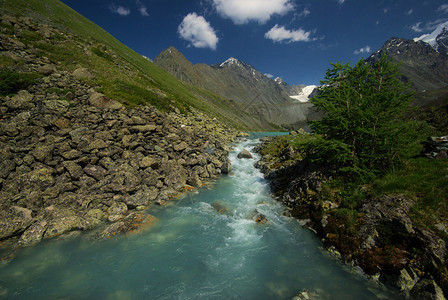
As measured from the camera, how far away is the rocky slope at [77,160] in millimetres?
10586

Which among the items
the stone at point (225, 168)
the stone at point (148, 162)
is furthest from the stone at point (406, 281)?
the stone at point (148, 162)

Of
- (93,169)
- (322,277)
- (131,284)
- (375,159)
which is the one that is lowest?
(131,284)

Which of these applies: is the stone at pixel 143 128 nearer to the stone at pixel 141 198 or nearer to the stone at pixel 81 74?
the stone at pixel 141 198

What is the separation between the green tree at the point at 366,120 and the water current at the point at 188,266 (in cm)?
596

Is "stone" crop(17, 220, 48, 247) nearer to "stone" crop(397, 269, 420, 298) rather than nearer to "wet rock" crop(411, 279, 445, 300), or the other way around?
"stone" crop(397, 269, 420, 298)

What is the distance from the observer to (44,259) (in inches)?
332

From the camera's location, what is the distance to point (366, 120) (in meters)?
11.0

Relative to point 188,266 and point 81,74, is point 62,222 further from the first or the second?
point 81,74

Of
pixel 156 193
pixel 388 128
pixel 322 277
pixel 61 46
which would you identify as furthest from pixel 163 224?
pixel 61 46

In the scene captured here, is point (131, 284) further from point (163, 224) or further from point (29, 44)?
point (29, 44)

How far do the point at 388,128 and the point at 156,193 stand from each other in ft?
56.9

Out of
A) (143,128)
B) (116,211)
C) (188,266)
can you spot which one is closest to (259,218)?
(188,266)

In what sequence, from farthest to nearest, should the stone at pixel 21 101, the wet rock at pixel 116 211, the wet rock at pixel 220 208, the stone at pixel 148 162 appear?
the stone at pixel 148 162, the stone at pixel 21 101, the wet rock at pixel 220 208, the wet rock at pixel 116 211

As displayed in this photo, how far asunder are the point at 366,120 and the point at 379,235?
680cm
